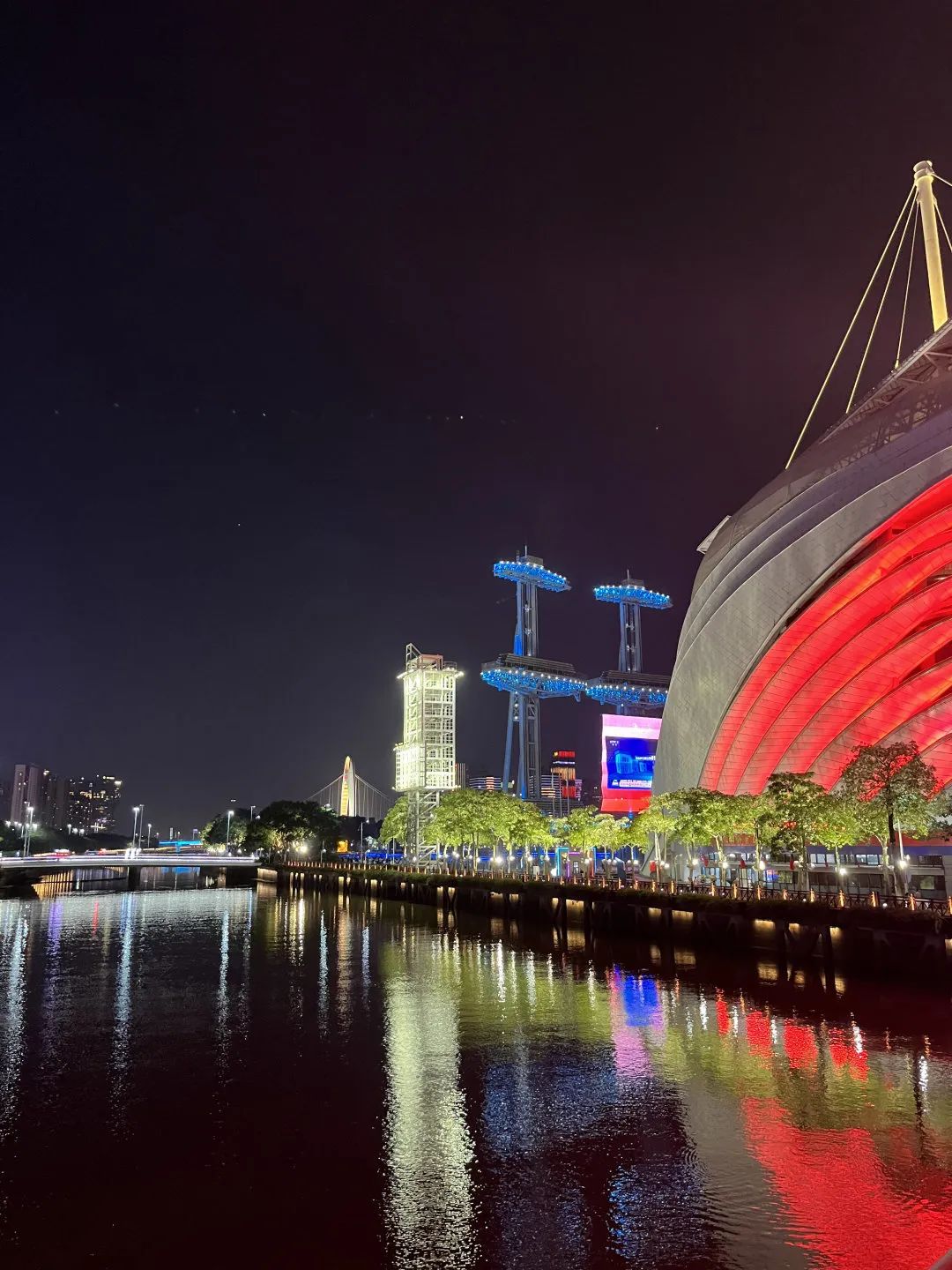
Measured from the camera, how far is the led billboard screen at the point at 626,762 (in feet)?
320

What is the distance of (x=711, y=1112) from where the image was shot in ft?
58.5

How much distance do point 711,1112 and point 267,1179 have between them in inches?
346

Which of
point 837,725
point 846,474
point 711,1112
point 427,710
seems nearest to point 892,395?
point 846,474

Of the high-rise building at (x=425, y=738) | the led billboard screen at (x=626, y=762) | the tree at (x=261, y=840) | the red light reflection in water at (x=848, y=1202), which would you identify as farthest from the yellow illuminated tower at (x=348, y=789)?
the red light reflection in water at (x=848, y=1202)

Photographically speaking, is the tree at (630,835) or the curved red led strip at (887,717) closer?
the curved red led strip at (887,717)

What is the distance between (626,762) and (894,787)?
58.9 meters

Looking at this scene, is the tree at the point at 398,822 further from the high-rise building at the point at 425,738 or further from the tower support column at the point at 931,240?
the tower support column at the point at 931,240

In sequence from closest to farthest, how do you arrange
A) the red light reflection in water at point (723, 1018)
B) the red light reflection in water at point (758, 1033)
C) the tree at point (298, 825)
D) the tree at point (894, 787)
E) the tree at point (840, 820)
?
1. the red light reflection in water at point (758, 1033)
2. the red light reflection in water at point (723, 1018)
3. the tree at point (894, 787)
4. the tree at point (840, 820)
5. the tree at point (298, 825)

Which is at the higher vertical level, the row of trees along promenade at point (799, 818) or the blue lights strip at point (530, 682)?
the blue lights strip at point (530, 682)

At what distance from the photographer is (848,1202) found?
1330cm

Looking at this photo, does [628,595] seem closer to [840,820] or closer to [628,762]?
[628,762]

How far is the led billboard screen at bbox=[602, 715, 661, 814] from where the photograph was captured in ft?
320

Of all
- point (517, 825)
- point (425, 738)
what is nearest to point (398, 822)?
point (425, 738)

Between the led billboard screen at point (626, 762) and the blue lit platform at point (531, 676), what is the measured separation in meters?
12.1
